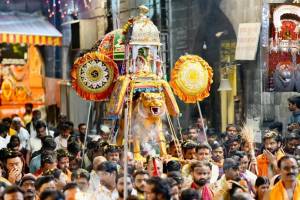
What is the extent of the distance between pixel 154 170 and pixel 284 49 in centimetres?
602

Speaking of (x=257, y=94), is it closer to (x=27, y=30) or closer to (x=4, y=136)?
(x=4, y=136)

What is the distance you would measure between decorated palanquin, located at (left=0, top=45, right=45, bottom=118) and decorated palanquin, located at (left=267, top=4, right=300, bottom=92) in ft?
34.7

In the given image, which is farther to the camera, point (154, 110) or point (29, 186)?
point (154, 110)

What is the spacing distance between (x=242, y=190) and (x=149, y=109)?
5.32m

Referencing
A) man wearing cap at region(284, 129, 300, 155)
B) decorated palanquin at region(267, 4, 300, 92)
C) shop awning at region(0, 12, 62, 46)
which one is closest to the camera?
man wearing cap at region(284, 129, 300, 155)

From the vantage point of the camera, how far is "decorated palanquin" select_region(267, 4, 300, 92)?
56.5ft

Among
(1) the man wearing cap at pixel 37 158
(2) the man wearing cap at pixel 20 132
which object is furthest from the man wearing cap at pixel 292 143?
(2) the man wearing cap at pixel 20 132

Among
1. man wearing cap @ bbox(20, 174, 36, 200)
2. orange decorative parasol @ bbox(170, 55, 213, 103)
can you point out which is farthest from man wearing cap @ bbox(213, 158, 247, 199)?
orange decorative parasol @ bbox(170, 55, 213, 103)

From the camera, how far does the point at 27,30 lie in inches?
931

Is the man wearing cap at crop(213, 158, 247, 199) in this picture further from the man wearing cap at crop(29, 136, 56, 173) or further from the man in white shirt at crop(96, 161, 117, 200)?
the man wearing cap at crop(29, 136, 56, 173)

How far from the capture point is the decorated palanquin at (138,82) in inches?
584

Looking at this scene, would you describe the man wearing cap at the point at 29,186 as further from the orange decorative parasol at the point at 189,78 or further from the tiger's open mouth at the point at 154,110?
the orange decorative parasol at the point at 189,78

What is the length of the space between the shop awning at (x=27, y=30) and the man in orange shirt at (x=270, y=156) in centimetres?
1072

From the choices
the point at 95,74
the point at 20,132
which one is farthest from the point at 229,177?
the point at 20,132
